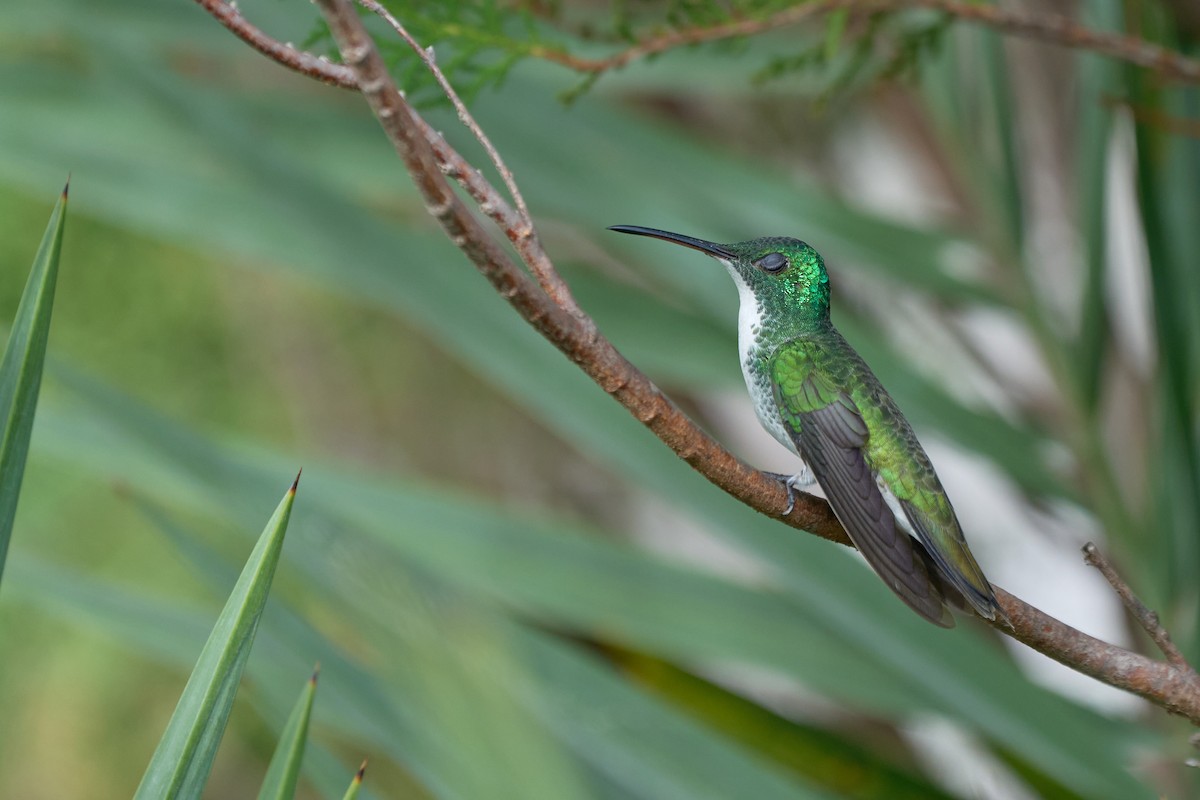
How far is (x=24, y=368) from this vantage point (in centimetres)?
51

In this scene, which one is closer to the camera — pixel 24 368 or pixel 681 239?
pixel 24 368

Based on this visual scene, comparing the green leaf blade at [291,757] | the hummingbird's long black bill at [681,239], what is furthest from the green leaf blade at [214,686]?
the hummingbird's long black bill at [681,239]

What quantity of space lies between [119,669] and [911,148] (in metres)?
2.67

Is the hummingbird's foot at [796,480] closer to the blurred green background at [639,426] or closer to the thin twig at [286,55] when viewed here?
the blurred green background at [639,426]

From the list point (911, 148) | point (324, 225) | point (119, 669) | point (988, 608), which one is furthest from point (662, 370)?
point (119, 669)

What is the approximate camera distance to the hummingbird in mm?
700

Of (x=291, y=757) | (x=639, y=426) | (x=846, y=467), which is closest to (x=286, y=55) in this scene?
(x=291, y=757)

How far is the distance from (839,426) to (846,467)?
0.20 ft

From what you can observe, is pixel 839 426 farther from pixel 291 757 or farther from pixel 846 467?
pixel 291 757

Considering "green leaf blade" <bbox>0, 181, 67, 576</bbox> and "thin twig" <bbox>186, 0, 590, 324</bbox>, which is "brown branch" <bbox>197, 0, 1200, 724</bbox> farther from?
"green leaf blade" <bbox>0, 181, 67, 576</bbox>

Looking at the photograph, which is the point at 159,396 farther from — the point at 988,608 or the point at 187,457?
the point at 988,608

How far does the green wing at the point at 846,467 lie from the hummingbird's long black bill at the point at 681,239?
0.09 meters

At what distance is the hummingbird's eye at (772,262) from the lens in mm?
859

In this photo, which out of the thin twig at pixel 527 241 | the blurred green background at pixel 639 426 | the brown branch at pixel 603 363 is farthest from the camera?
the blurred green background at pixel 639 426
